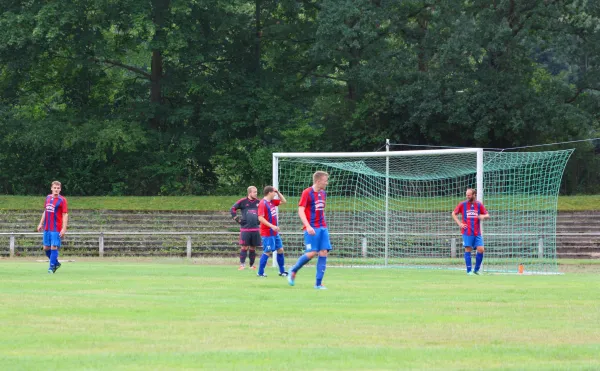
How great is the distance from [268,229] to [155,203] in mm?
21986

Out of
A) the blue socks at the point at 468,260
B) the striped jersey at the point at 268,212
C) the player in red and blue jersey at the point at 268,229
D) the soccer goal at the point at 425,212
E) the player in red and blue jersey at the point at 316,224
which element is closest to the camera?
the player in red and blue jersey at the point at 316,224

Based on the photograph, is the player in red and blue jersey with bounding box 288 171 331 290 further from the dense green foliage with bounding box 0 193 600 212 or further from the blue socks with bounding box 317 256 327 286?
the dense green foliage with bounding box 0 193 600 212

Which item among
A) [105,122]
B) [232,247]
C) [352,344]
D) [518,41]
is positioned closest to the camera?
[352,344]

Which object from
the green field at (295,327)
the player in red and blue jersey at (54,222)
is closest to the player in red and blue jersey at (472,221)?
the green field at (295,327)

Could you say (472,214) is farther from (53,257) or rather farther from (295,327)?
(295,327)

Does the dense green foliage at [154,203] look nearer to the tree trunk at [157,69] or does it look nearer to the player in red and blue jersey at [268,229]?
the tree trunk at [157,69]

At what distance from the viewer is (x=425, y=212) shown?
35375 mm

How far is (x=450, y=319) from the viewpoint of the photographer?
1117cm

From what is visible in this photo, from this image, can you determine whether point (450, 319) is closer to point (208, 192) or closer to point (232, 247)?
point (232, 247)

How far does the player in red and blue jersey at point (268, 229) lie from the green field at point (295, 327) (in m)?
3.30

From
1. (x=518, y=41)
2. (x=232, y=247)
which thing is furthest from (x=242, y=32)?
(x=232, y=247)

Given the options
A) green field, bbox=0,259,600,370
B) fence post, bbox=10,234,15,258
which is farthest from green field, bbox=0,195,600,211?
green field, bbox=0,259,600,370

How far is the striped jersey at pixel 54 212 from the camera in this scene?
21031 millimetres

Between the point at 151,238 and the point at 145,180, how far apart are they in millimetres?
13304
